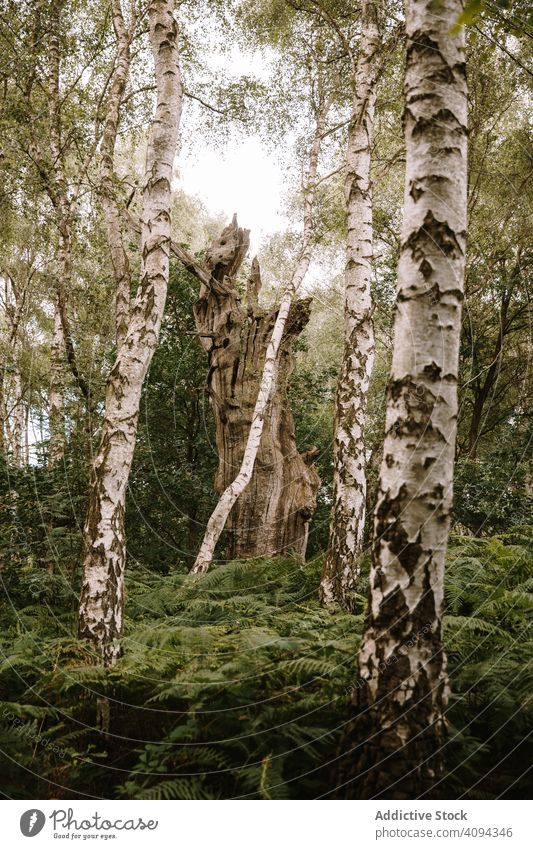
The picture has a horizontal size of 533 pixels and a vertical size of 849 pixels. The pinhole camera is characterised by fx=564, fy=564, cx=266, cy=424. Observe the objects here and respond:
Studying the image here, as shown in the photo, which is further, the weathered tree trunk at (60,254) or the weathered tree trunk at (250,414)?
the weathered tree trunk at (60,254)

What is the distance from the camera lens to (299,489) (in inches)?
423

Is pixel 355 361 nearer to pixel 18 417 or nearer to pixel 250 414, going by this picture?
pixel 250 414

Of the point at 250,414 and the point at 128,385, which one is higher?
the point at 250,414

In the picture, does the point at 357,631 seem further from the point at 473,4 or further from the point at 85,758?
the point at 473,4

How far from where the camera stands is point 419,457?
2.74m

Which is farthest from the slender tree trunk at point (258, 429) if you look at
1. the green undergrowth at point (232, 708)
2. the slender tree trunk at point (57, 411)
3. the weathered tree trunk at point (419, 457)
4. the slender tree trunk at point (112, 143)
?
the weathered tree trunk at point (419, 457)

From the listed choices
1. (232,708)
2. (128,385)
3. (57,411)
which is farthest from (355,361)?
(57,411)

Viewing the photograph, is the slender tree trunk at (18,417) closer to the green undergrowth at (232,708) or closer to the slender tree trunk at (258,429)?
the slender tree trunk at (258,429)

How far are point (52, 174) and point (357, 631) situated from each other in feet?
39.4

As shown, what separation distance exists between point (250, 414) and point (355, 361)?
4544mm
